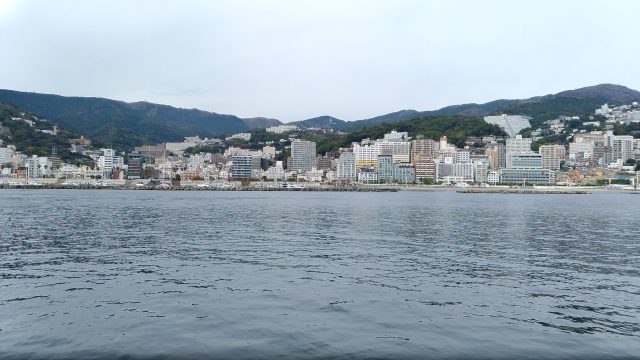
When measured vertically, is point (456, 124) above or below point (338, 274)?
above

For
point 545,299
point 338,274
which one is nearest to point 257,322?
point 338,274

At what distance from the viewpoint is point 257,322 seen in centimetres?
1040

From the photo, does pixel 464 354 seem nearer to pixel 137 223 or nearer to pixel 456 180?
pixel 137 223

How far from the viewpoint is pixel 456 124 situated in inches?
7653

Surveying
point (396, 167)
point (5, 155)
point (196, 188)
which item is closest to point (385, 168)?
point (396, 167)

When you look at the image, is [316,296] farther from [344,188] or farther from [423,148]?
[423,148]

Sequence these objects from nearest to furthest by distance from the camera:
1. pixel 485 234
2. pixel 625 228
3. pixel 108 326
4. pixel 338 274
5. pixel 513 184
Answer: pixel 108 326 → pixel 338 274 → pixel 485 234 → pixel 625 228 → pixel 513 184

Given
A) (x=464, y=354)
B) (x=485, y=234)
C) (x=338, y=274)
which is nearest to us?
(x=464, y=354)

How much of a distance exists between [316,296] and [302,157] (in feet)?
524

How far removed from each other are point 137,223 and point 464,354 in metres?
26.8

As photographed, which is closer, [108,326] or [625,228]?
[108,326]

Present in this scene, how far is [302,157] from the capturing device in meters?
172

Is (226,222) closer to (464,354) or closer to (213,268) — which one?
(213,268)

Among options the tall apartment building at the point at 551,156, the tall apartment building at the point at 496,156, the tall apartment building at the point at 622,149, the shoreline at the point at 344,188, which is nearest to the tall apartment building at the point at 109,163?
the shoreline at the point at 344,188
